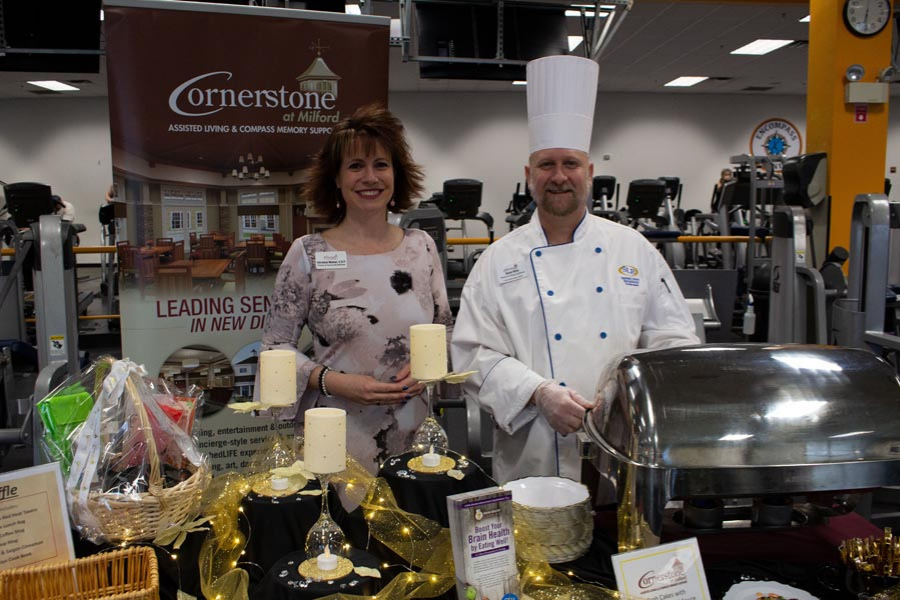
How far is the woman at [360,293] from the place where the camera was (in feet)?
6.51

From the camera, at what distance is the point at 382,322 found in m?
2.01

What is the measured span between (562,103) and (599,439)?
3.26 ft

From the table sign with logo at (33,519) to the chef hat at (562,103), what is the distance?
1.36m

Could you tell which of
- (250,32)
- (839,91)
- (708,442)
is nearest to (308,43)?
(250,32)

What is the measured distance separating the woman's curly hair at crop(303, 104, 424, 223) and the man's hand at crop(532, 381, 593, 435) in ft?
2.76

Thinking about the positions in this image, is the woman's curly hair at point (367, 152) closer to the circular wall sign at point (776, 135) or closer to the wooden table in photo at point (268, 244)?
the wooden table in photo at point (268, 244)

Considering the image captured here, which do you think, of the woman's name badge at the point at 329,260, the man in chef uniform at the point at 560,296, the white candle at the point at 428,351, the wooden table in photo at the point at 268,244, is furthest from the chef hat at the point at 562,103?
the wooden table in photo at the point at 268,244

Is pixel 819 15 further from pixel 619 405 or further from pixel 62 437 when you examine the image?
pixel 62 437

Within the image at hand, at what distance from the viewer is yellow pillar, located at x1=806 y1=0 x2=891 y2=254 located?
20.5ft

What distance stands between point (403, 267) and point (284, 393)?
2.92 feet

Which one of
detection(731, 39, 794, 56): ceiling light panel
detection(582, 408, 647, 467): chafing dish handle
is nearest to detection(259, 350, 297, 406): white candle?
detection(582, 408, 647, 467): chafing dish handle

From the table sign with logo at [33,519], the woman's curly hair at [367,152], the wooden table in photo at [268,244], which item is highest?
the woman's curly hair at [367,152]

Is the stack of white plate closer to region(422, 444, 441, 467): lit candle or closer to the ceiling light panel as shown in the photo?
region(422, 444, 441, 467): lit candle

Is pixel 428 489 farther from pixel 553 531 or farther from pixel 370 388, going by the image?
pixel 370 388
